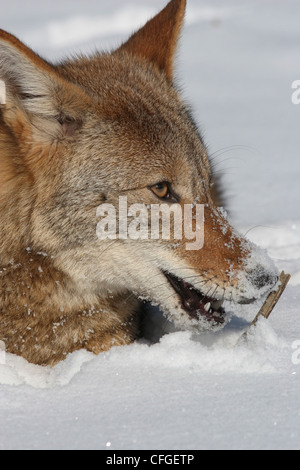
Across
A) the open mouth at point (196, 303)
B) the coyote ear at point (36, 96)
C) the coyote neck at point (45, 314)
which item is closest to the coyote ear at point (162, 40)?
the coyote ear at point (36, 96)

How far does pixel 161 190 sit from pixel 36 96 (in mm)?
744

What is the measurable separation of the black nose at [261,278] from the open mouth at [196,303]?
293mm

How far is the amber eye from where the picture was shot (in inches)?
121

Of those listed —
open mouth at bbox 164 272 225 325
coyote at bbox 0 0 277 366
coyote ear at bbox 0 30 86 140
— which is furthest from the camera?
open mouth at bbox 164 272 225 325

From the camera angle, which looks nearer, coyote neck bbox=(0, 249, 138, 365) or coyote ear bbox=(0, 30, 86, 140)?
coyote ear bbox=(0, 30, 86, 140)

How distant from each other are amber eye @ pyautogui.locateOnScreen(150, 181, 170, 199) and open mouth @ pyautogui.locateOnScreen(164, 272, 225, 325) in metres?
0.40

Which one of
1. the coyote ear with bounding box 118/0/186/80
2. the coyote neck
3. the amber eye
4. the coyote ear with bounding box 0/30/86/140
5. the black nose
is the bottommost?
the coyote neck

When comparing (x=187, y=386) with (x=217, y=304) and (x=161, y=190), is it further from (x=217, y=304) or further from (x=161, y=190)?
(x=161, y=190)

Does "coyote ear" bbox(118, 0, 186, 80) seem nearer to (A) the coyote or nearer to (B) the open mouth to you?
(A) the coyote

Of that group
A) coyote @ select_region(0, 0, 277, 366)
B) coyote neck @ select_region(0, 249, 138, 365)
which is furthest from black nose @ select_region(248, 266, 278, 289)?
coyote neck @ select_region(0, 249, 138, 365)

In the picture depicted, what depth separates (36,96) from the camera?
3.00m

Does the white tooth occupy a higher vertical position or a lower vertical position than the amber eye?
lower

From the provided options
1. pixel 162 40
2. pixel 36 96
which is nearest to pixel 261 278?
pixel 36 96

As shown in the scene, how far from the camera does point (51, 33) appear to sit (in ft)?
33.6
